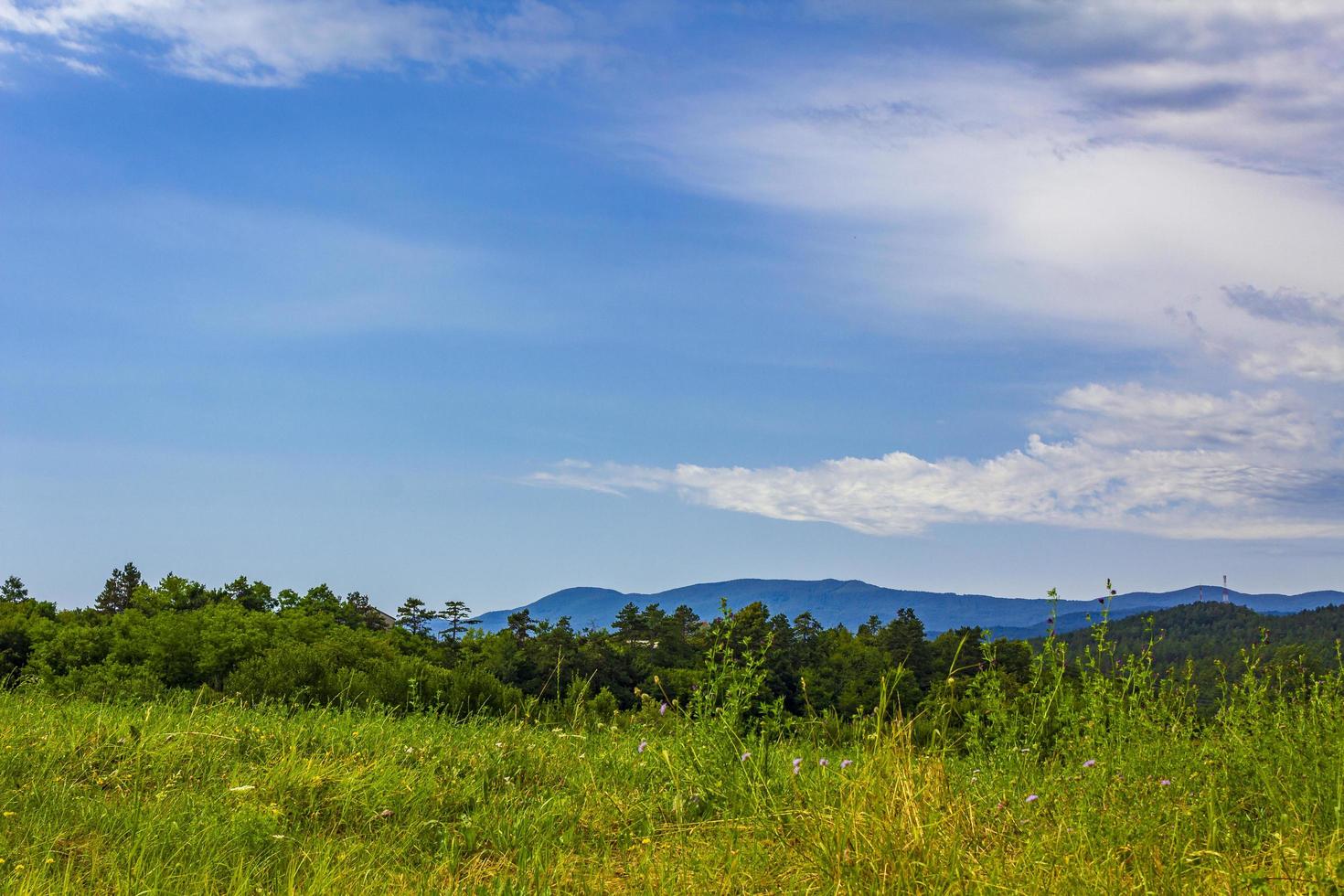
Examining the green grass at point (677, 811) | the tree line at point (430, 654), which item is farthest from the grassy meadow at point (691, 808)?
the tree line at point (430, 654)

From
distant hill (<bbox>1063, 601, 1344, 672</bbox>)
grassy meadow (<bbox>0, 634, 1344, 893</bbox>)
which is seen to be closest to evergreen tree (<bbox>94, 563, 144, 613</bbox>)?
grassy meadow (<bbox>0, 634, 1344, 893</bbox>)

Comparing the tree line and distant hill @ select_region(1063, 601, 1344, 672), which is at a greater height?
distant hill @ select_region(1063, 601, 1344, 672)

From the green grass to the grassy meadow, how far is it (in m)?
0.02

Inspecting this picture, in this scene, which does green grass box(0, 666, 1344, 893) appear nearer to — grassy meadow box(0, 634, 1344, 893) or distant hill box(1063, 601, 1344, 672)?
grassy meadow box(0, 634, 1344, 893)

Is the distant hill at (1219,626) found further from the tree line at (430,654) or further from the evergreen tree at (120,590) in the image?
the evergreen tree at (120,590)

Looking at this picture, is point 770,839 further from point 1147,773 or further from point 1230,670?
point 1230,670

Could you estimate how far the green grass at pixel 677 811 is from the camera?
433cm

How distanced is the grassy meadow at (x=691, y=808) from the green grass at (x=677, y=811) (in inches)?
0.6

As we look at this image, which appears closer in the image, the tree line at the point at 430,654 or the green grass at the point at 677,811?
the green grass at the point at 677,811

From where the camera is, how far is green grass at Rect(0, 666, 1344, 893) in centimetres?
433

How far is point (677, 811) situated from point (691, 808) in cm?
17

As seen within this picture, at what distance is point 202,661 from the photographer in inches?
414

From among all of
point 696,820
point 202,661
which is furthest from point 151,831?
point 202,661

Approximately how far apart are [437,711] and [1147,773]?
250 inches
